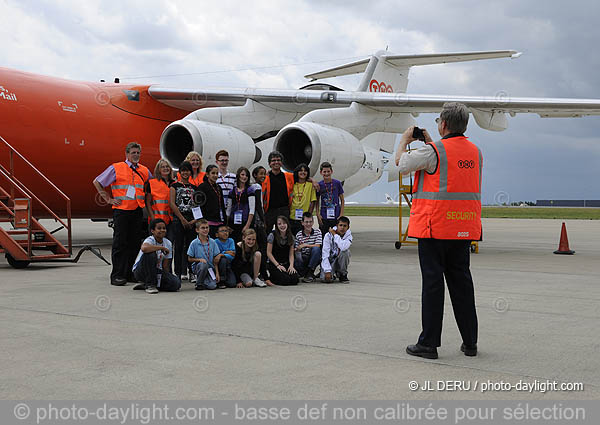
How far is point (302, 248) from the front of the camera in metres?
8.44

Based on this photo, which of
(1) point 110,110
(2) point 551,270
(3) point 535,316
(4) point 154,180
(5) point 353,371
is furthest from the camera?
(1) point 110,110

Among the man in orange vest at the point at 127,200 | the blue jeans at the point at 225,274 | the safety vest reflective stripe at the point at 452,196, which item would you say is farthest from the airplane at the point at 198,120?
the safety vest reflective stripe at the point at 452,196

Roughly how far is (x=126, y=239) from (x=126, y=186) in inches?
26.9

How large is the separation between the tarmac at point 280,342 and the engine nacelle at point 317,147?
14.3 ft

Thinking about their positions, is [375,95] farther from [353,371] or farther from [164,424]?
[164,424]

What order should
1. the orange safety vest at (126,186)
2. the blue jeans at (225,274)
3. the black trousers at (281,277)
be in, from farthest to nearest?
1. the orange safety vest at (126,186)
2. the black trousers at (281,277)
3. the blue jeans at (225,274)

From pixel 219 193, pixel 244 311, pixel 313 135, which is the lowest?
pixel 244 311

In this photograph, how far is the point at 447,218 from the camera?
4.35m

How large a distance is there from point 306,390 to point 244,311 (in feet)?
8.50

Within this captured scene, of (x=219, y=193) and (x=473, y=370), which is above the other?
(x=219, y=193)

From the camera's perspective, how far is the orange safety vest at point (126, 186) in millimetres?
8297

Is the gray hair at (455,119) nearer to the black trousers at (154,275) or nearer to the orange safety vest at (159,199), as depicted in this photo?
the black trousers at (154,275)

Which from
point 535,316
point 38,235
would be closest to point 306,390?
point 535,316

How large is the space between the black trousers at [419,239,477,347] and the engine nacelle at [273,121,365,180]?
7.61 meters
